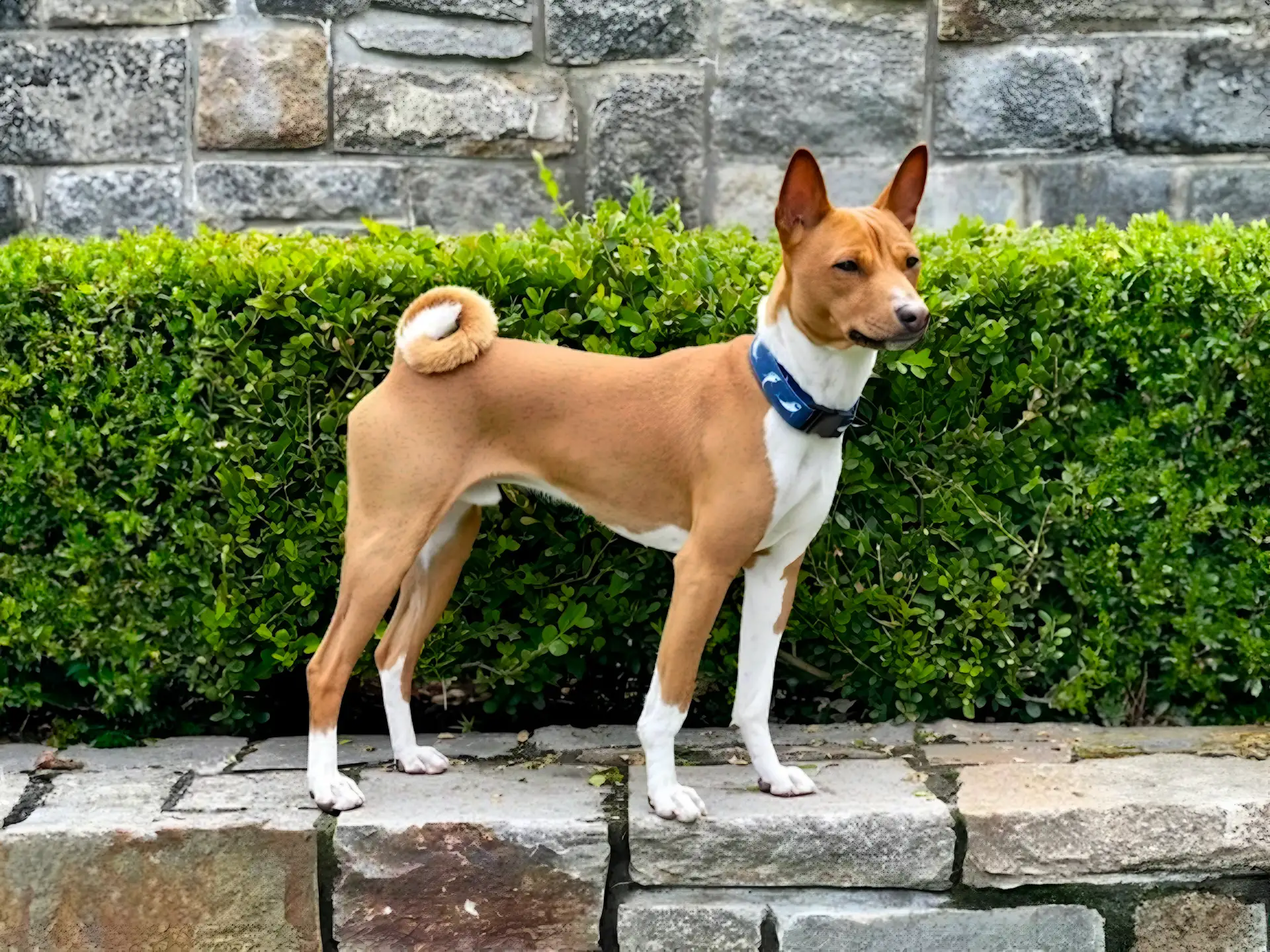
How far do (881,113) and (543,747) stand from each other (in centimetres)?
305

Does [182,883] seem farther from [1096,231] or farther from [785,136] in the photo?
[785,136]

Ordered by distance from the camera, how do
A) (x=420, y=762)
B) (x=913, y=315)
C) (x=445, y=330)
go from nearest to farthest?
1. (x=913, y=315)
2. (x=445, y=330)
3. (x=420, y=762)

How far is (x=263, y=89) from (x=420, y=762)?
2996 millimetres

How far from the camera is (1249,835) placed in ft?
10.5

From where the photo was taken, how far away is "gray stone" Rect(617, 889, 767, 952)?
316 centimetres

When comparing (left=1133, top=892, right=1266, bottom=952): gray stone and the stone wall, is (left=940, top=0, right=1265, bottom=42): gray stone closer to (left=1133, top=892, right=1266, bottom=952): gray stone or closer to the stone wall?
the stone wall

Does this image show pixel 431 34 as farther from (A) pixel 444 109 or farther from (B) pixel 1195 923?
(B) pixel 1195 923

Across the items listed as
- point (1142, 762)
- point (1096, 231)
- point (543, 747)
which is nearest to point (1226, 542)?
point (1142, 762)

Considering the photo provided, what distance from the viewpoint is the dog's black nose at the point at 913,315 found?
2768mm

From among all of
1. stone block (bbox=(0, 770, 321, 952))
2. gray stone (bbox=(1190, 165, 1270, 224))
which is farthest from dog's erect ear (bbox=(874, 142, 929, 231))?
gray stone (bbox=(1190, 165, 1270, 224))

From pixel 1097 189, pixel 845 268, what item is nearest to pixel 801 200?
pixel 845 268

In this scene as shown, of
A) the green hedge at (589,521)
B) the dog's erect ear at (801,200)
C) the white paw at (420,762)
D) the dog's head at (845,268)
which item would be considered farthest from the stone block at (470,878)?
the dog's erect ear at (801,200)

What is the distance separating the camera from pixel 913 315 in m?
2.77

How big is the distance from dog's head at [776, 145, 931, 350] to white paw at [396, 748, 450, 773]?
5.06 feet
